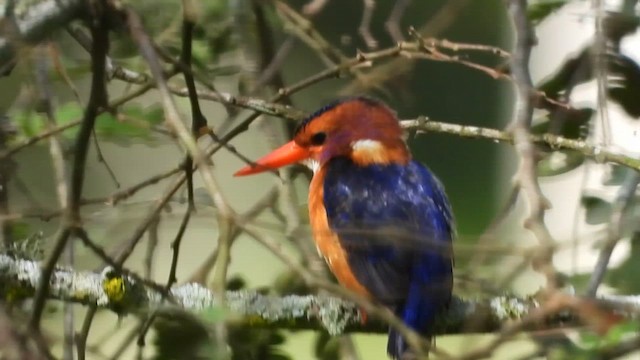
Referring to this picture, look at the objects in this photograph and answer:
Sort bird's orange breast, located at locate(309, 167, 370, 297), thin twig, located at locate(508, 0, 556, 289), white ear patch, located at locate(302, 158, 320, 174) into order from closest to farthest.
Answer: thin twig, located at locate(508, 0, 556, 289), bird's orange breast, located at locate(309, 167, 370, 297), white ear patch, located at locate(302, 158, 320, 174)

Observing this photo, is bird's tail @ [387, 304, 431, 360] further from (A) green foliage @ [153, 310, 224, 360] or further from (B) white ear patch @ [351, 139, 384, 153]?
(B) white ear patch @ [351, 139, 384, 153]

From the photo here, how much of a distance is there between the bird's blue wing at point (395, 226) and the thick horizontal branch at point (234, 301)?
3.8 inches

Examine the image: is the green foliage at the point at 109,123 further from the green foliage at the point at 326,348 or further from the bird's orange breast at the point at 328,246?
the green foliage at the point at 326,348

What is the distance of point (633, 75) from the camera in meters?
1.68

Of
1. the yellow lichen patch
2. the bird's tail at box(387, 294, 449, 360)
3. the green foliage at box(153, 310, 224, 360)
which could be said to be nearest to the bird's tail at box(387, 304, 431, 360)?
the bird's tail at box(387, 294, 449, 360)

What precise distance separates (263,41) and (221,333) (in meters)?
1.02

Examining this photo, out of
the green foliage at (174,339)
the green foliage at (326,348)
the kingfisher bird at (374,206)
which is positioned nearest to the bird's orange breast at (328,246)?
the kingfisher bird at (374,206)

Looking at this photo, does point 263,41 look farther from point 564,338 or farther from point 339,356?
point 564,338

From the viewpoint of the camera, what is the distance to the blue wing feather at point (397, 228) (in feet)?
5.33

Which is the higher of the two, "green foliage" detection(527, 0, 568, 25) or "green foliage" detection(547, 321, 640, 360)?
"green foliage" detection(527, 0, 568, 25)

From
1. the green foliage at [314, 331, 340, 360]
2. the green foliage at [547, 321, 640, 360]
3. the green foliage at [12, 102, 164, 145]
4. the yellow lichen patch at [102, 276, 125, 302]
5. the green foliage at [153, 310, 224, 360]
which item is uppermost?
the green foliage at [12, 102, 164, 145]

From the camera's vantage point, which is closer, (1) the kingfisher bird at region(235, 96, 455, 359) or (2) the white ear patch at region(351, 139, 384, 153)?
(1) the kingfisher bird at region(235, 96, 455, 359)

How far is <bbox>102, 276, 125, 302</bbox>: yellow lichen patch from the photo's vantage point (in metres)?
1.44

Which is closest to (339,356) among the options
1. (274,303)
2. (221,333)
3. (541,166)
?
(274,303)
